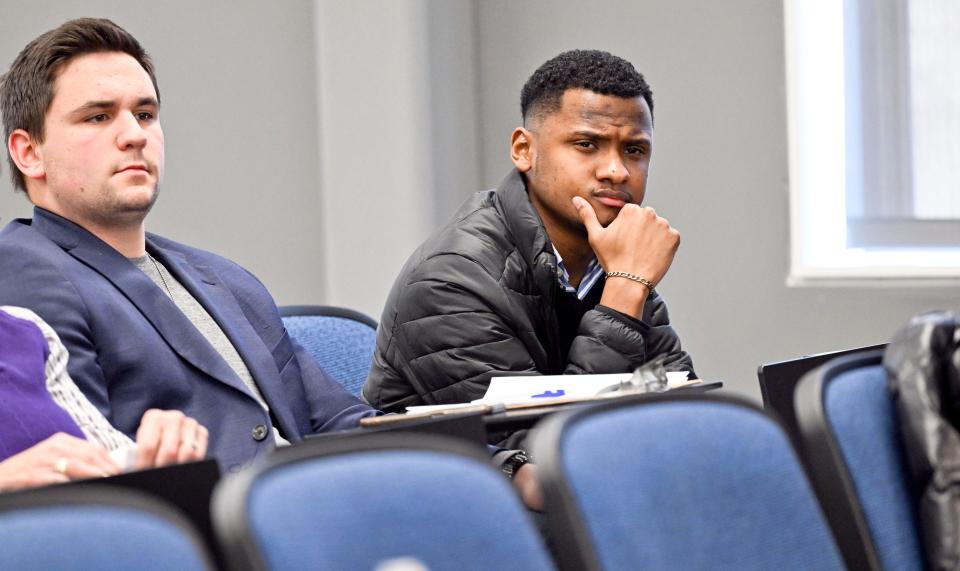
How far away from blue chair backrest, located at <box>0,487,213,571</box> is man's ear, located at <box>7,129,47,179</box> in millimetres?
1307

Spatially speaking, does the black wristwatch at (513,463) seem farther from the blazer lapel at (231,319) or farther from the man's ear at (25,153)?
the man's ear at (25,153)

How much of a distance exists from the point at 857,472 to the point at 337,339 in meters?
1.53

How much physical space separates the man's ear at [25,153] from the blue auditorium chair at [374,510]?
4.13 ft

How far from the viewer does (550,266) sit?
2346 millimetres

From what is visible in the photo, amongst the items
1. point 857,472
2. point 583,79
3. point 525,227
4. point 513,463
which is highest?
point 583,79

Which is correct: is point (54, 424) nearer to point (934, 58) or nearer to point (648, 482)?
point (648, 482)

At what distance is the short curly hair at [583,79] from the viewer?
2451 mm

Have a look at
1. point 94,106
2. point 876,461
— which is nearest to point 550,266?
point 94,106

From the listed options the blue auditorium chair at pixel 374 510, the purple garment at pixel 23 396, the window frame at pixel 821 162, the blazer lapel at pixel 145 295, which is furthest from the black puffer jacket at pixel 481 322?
the window frame at pixel 821 162

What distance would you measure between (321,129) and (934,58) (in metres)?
1.82

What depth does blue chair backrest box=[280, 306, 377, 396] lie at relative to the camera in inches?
107

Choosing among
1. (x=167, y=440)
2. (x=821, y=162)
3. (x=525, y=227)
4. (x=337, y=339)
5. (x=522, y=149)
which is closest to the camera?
(x=167, y=440)

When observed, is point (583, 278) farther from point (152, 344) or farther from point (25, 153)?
point (25, 153)

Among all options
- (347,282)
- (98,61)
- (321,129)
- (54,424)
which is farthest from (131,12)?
(54,424)
